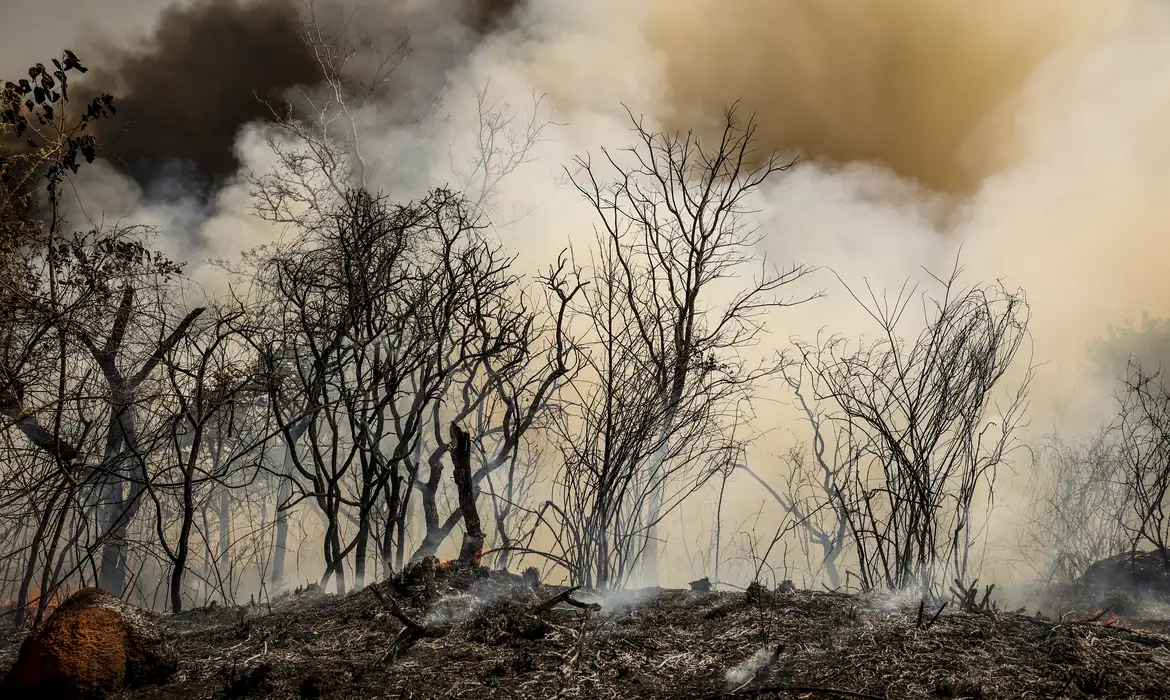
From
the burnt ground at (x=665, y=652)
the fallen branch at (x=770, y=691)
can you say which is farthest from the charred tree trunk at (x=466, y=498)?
the fallen branch at (x=770, y=691)

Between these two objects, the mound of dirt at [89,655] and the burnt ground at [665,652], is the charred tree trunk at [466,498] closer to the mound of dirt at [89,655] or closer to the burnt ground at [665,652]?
the burnt ground at [665,652]

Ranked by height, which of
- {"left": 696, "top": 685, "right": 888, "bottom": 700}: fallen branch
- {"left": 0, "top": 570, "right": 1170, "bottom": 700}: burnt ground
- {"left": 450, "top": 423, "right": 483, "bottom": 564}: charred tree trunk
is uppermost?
{"left": 450, "top": 423, "right": 483, "bottom": 564}: charred tree trunk

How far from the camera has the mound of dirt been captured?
348 cm

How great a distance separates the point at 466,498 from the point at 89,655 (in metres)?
2.61

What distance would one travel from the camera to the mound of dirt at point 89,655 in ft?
11.4

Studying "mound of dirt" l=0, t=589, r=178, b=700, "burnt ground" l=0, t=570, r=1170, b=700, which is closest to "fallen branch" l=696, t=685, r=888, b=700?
"burnt ground" l=0, t=570, r=1170, b=700

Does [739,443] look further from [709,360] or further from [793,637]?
[793,637]

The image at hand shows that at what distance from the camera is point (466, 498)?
18.6 feet

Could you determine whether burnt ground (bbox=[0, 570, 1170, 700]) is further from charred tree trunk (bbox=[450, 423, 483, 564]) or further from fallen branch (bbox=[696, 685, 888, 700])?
charred tree trunk (bbox=[450, 423, 483, 564])

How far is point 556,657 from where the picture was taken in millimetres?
3648

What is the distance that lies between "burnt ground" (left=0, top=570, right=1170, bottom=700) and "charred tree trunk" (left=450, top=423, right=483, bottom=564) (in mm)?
760

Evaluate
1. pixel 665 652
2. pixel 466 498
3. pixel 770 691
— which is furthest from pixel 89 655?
pixel 770 691

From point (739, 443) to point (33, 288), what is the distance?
594 cm

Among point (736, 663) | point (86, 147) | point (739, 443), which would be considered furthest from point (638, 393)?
point (86, 147)
